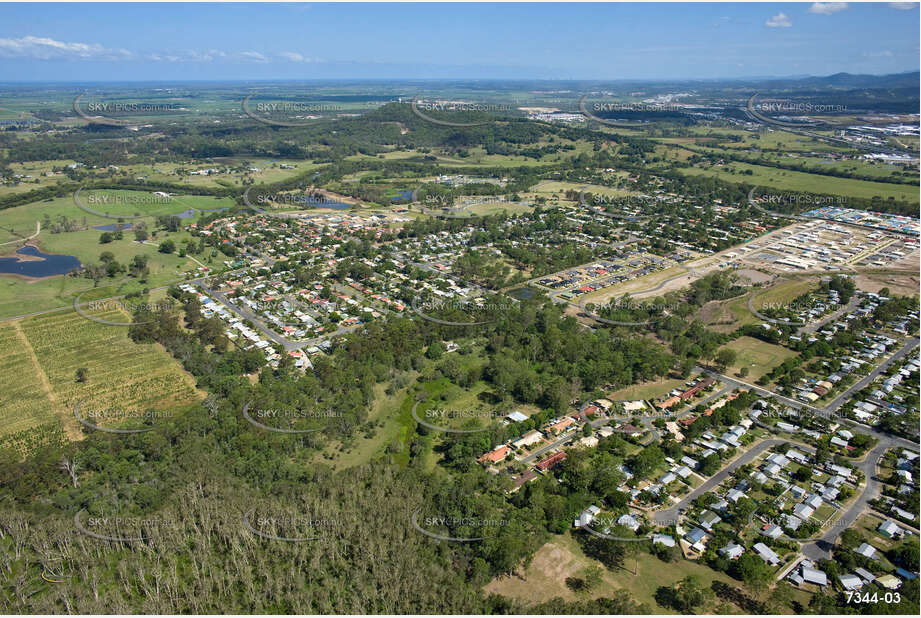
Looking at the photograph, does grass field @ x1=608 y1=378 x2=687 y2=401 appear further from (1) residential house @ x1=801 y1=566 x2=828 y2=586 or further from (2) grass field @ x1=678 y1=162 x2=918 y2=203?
(2) grass field @ x1=678 y1=162 x2=918 y2=203

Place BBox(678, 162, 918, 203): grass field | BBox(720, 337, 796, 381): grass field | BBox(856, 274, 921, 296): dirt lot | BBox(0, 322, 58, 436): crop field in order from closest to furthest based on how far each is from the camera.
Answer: BBox(0, 322, 58, 436): crop field → BBox(720, 337, 796, 381): grass field → BBox(856, 274, 921, 296): dirt lot → BBox(678, 162, 918, 203): grass field

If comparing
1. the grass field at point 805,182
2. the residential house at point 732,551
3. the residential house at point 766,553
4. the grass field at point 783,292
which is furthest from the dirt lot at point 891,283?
the residential house at point 732,551

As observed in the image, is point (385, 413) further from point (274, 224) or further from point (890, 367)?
point (274, 224)

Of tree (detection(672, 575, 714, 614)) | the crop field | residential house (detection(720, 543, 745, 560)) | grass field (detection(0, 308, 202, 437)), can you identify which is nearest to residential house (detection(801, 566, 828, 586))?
residential house (detection(720, 543, 745, 560))

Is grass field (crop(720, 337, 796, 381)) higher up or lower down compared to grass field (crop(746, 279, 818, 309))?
lower down

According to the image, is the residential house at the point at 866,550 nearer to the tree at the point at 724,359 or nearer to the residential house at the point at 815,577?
the residential house at the point at 815,577

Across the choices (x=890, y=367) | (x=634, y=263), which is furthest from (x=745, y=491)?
(x=634, y=263)

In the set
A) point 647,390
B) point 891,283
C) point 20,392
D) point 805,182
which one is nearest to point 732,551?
point 647,390
